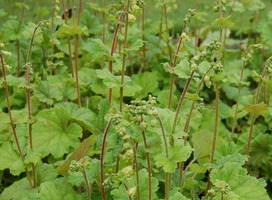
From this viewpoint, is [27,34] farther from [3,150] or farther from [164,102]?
A: [164,102]

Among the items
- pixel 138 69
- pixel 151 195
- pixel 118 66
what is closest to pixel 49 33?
pixel 138 69

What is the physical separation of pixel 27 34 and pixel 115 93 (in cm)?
72

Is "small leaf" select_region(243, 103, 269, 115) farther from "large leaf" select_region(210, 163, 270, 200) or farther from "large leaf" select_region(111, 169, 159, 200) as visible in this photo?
"large leaf" select_region(111, 169, 159, 200)

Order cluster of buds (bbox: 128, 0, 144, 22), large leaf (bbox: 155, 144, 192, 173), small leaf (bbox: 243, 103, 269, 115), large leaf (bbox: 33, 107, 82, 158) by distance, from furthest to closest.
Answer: large leaf (bbox: 33, 107, 82, 158) < small leaf (bbox: 243, 103, 269, 115) < cluster of buds (bbox: 128, 0, 144, 22) < large leaf (bbox: 155, 144, 192, 173)

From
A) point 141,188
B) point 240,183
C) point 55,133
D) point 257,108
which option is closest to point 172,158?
point 141,188

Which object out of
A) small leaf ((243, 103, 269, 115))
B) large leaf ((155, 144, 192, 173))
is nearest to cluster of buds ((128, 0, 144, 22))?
large leaf ((155, 144, 192, 173))

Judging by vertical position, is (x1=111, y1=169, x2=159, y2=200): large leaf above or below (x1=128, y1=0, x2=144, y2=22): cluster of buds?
below

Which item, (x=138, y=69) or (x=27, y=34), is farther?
(x=138, y=69)

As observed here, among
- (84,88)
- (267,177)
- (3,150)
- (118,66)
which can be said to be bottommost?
(267,177)

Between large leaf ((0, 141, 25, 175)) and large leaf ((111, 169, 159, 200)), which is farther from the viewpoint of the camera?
large leaf ((0, 141, 25, 175))

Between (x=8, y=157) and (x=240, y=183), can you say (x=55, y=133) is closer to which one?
(x=8, y=157)

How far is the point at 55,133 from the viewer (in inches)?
99.0

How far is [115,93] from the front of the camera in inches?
117

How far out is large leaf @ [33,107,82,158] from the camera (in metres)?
2.41
